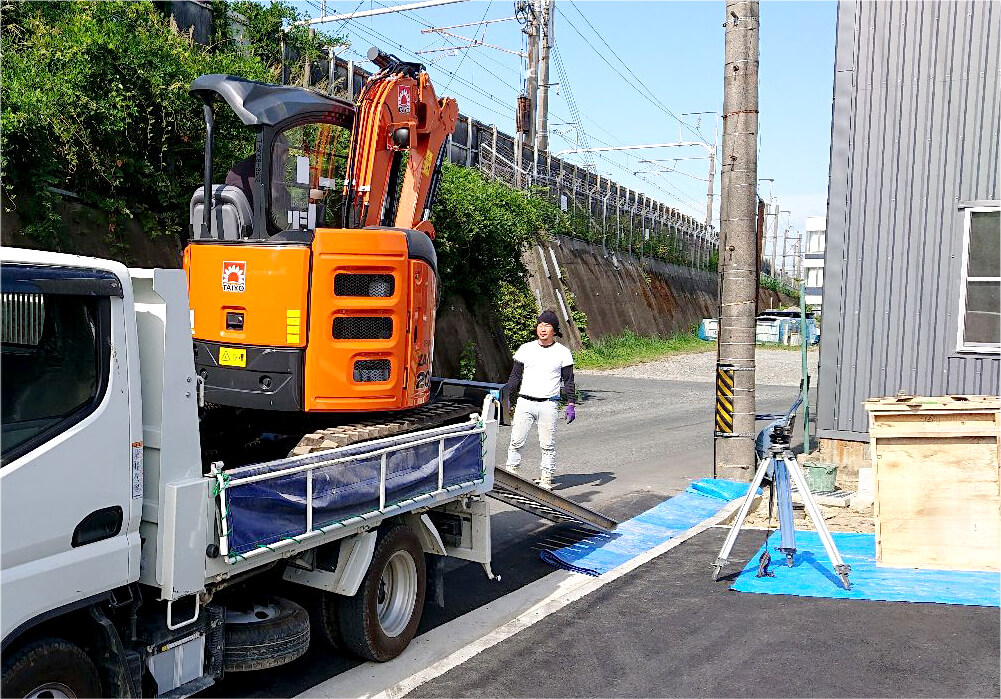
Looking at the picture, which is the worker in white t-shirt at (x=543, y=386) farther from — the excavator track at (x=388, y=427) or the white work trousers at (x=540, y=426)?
the excavator track at (x=388, y=427)

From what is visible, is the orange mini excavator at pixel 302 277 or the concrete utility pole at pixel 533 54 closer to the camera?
the orange mini excavator at pixel 302 277

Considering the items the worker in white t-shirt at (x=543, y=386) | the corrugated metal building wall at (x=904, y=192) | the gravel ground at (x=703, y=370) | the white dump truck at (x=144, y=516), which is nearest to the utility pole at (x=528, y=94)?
the gravel ground at (x=703, y=370)

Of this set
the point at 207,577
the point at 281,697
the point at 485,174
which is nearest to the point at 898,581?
the point at 281,697

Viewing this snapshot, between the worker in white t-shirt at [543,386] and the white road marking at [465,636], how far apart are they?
2.40 metres

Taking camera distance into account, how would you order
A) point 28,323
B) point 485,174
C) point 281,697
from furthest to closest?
point 485,174
point 281,697
point 28,323

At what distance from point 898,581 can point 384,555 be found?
14.0 ft

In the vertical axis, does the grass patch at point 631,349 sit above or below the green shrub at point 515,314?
below

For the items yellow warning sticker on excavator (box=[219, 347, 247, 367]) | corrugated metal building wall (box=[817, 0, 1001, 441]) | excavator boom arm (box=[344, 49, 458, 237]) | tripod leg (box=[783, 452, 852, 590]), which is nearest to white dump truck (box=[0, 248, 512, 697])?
yellow warning sticker on excavator (box=[219, 347, 247, 367])

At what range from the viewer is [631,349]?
118 ft

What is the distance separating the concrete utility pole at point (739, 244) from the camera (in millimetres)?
11062

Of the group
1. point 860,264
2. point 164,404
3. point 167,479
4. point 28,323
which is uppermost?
point 860,264

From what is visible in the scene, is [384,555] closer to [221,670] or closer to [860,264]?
Answer: [221,670]

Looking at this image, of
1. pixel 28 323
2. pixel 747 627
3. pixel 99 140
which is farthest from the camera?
pixel 99 140

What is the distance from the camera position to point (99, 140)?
11.6m
